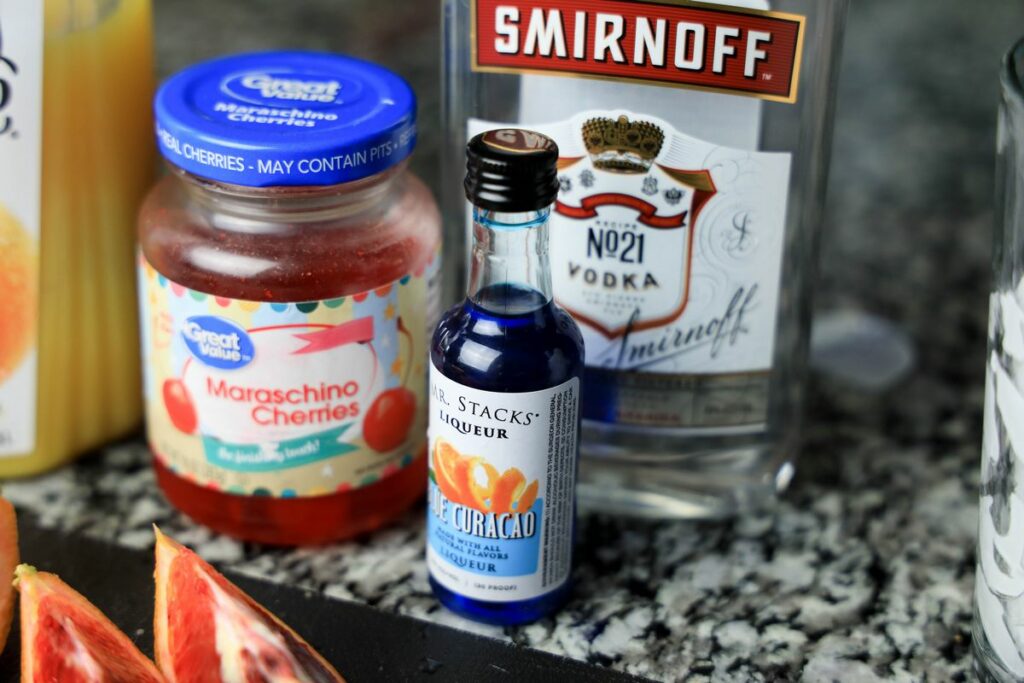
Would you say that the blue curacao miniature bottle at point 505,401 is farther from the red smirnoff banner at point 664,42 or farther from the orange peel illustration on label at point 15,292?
the orange peel illustration on label at point 15,292

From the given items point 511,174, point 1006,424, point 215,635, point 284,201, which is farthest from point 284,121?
point 1006,424

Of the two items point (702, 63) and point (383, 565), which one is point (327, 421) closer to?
point (383, 565)

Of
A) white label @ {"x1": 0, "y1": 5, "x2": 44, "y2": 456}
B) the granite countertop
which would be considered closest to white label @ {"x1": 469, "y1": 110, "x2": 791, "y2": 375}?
the granite countertop

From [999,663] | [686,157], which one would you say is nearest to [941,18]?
[686,157]

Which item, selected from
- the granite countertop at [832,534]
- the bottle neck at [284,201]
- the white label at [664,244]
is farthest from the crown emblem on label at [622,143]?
the granite countertop at [832,534]

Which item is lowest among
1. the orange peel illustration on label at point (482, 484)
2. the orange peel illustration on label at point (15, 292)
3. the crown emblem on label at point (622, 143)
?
the orange peel illustration on label at point (482, 484)

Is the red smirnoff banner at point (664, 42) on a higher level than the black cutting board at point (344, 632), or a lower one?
higher

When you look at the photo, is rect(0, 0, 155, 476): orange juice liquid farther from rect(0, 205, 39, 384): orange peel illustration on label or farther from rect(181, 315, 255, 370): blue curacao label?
rect(181, 315, 255, 370): blue curacao label
